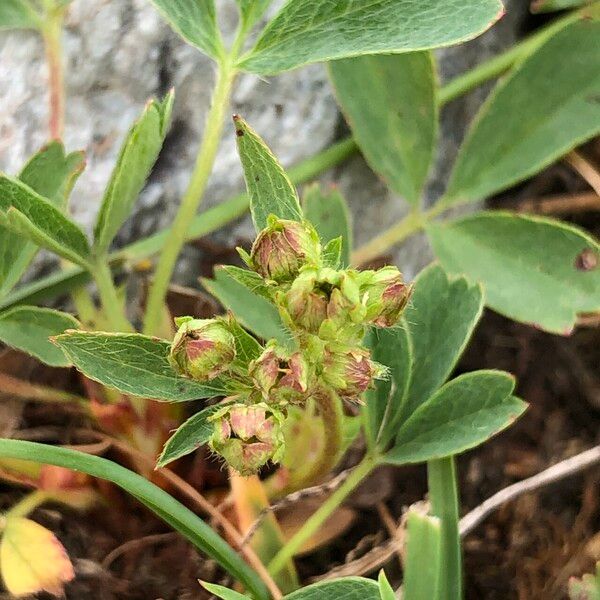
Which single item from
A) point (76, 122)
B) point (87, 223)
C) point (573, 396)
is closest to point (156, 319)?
point (87, 223)

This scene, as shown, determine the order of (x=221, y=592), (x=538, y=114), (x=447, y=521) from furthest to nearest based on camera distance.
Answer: (x=538, y=114), (x=447, y=521), (x=221, y=592)

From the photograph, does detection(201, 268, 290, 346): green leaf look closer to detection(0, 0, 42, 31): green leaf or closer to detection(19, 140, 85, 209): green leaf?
detection(19, 140, 85, 209): green leaf

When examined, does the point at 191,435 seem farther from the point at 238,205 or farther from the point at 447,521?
the point at 238,205

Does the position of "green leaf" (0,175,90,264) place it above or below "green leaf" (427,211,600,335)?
above

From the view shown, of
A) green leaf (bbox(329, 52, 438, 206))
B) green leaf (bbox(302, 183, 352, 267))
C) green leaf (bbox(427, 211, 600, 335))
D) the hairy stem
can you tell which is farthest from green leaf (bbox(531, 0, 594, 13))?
green leaf (bbox(302, 183, 352, 267))

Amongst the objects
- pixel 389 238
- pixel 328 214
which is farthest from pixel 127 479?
pixel 389 238

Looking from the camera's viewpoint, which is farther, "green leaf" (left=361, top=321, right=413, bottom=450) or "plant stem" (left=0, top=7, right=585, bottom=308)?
"plant stem" (left=0, top=7, right=585, bottom=308)

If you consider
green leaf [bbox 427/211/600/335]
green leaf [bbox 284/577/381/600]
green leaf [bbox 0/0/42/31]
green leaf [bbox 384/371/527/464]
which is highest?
green leaf [bbox 0/0/42/31]
